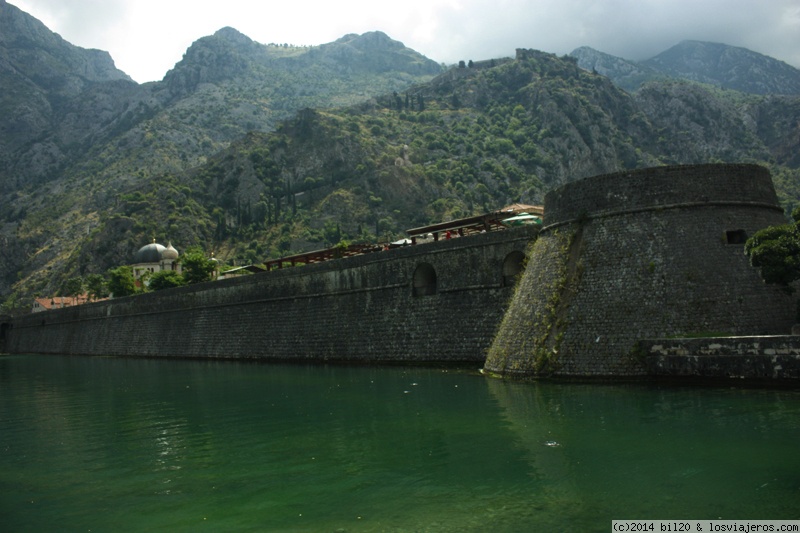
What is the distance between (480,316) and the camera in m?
28.5

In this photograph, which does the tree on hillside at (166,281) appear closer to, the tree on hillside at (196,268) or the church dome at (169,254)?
the tree on hillside at (196,268)

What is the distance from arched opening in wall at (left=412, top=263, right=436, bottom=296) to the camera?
105ft

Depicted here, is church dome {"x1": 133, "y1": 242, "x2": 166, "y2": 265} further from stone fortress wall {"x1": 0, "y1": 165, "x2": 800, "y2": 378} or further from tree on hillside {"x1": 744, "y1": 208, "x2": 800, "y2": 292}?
tree on hillside {"x1": 744, "y1": 208, "x2": 800, "y2": 292}

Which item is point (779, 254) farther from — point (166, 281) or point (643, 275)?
point (166, 281)

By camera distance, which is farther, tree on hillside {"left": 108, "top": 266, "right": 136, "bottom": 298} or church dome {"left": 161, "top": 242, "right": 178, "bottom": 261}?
church dome {"left": 161, "top": 242, "right": 178, "bottom": 261}

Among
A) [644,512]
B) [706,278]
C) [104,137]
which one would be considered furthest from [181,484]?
[104,137]

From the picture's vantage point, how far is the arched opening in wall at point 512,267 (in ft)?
91.5

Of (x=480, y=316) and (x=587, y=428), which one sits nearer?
(x=587, y=428)

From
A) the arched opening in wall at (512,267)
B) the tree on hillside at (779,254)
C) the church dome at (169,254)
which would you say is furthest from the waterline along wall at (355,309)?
the church dome at (169,254)

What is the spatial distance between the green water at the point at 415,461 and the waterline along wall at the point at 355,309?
7.40 m

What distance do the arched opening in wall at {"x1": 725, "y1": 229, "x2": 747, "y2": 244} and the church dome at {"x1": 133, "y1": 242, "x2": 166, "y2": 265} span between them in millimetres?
95982

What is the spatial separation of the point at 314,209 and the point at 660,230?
111 meters

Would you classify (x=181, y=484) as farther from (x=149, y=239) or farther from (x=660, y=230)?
(x=149, y=239)

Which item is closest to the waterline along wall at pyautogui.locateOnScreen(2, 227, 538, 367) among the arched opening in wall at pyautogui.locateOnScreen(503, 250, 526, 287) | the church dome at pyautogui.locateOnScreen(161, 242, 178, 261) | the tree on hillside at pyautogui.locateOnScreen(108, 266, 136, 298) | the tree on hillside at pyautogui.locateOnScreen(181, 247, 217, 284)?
the arched opening in wall at pyautogui.locateOnScreen(503, 250, 526, 287)
